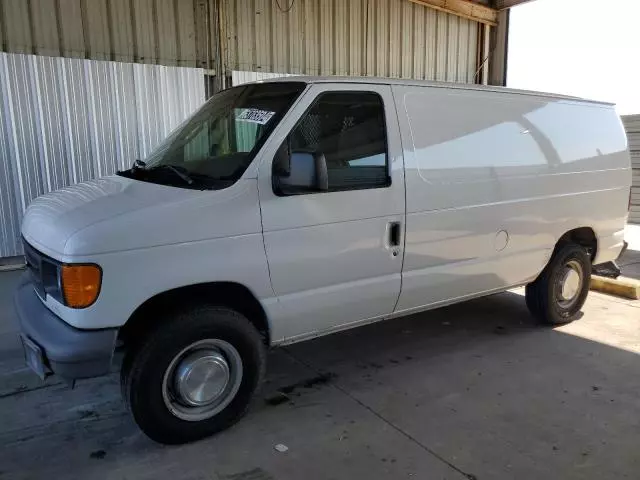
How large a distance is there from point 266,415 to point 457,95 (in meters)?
2.84

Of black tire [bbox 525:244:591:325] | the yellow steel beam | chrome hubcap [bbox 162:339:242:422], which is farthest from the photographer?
the yellow steel beam

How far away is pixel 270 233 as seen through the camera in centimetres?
328

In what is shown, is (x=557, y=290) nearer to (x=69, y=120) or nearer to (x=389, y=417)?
(x=389, y=417)

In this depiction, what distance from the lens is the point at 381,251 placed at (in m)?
3.76

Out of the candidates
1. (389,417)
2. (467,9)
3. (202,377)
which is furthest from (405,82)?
(467,9)

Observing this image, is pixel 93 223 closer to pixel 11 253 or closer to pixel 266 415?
pixel 266 415

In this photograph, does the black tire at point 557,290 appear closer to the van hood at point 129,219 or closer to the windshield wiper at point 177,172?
the van hood at point 129,219

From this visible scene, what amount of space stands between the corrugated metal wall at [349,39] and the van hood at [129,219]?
416cm

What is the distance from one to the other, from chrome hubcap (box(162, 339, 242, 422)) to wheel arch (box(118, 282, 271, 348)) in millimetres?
254

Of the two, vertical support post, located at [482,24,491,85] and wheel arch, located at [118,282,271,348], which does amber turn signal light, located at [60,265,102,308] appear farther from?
vertical support post, located at [482,24,491,85]

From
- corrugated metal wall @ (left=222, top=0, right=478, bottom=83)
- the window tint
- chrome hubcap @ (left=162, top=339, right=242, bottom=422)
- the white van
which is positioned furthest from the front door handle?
corrugated metal wall @ (left=222, top=0, right=478, bottom=83)

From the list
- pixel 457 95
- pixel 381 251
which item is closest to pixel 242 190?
pixel 381 251

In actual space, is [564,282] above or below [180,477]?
above

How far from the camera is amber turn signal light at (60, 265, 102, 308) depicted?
2762mm
